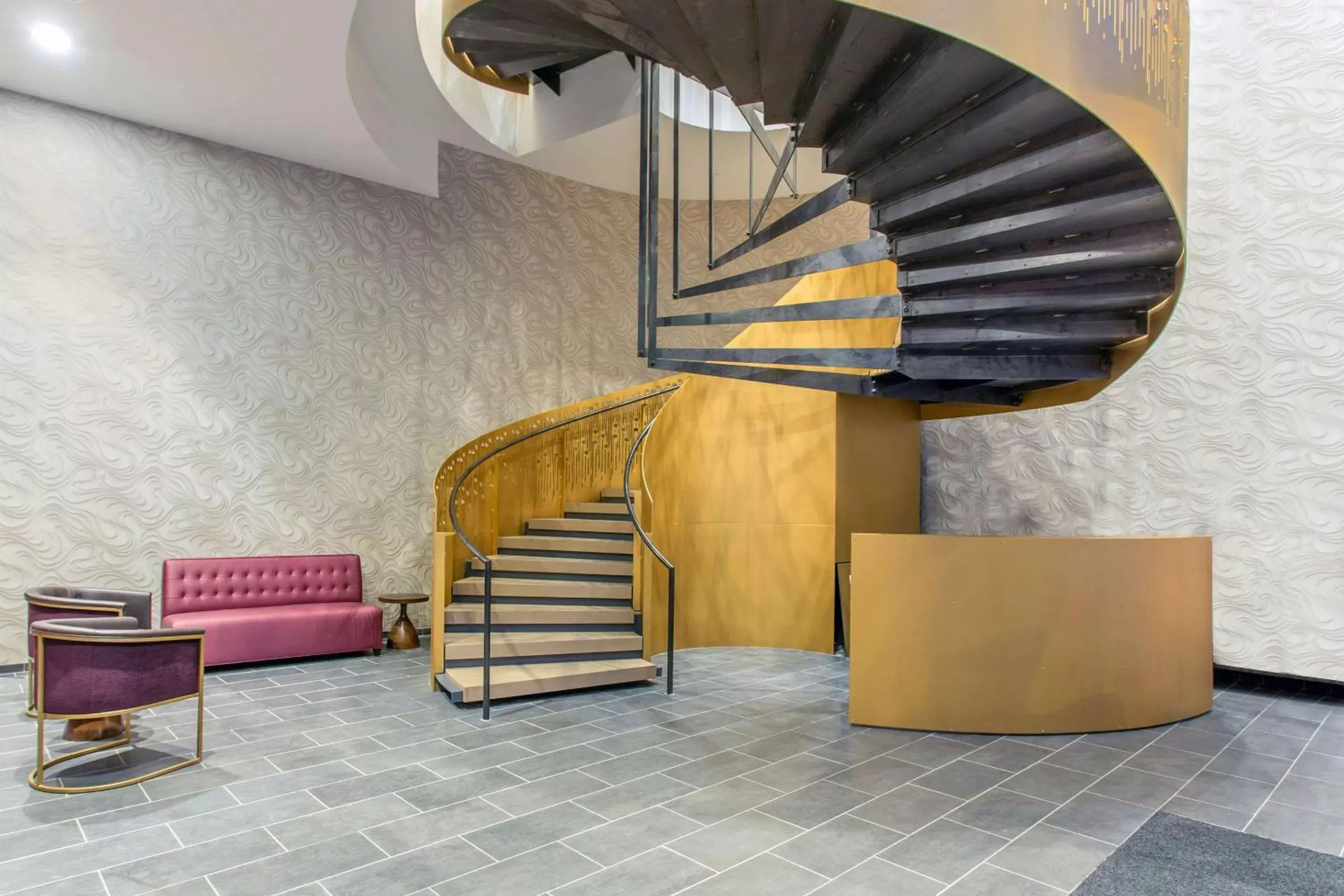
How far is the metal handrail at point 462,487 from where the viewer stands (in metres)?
4.66

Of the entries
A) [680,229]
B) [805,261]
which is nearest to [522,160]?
[680,229]

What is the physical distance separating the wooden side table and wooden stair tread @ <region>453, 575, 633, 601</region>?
3.40 ft

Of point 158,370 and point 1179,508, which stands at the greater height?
point 158,370

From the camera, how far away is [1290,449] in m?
5.55

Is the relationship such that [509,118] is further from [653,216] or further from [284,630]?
[284,630]

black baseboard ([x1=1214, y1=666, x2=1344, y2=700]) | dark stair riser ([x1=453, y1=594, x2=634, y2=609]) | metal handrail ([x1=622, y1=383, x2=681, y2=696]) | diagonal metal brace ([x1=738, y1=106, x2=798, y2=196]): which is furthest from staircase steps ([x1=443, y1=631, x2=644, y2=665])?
black baseboard ([x1=1214, y1=666, x2=1344, y2=700])

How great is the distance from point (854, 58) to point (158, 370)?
5.62 m

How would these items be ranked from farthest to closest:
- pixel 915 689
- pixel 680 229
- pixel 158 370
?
pixel 680 229 < pixel 158 370 < pixel 915 689

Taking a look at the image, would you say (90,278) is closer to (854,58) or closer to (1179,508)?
(854,58)

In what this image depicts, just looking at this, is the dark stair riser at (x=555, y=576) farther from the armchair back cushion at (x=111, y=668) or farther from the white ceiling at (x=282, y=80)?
the white ceiling at (x=282, y=80)

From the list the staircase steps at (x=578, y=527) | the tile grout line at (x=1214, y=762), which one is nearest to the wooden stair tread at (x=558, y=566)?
the staircase steps at (x=578, y=527)

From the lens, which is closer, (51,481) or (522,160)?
(51,481)

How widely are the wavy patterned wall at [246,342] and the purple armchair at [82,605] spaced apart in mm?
1208

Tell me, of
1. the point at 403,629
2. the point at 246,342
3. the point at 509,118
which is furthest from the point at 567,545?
the point at 509,118
